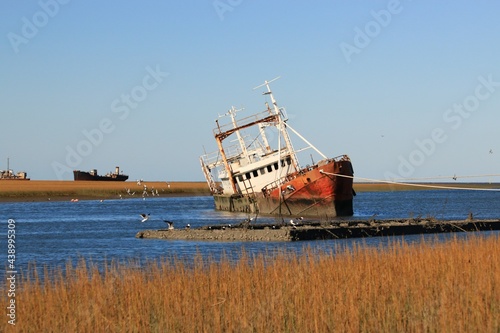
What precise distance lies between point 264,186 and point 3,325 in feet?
147

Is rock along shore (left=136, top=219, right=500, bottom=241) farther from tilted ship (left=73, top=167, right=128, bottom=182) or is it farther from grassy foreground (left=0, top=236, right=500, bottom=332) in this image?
tilted ship (left=73, top=167, right=128, bottom=182)

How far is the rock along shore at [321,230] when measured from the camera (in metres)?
35.3

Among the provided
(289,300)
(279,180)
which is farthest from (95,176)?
(289,300)

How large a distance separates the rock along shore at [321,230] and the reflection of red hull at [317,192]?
39.2ft

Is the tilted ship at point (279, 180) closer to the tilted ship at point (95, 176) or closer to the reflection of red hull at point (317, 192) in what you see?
the reflection of red hull at point (317, 192)

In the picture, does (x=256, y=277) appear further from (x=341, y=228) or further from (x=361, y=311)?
(x=341, y=228)

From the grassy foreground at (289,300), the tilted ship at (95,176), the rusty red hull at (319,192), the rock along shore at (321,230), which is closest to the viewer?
the grassy foreground at (289,300)

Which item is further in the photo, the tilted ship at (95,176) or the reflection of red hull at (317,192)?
the tilted ship at (95,176)

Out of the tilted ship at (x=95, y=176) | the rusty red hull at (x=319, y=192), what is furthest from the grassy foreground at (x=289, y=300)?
the tilted ship at (x=95, y=176)

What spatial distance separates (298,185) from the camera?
53.6m

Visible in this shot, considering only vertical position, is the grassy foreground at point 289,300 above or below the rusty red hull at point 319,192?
below

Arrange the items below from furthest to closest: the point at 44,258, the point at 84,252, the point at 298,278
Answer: the point at 84,252 → the point at 44,258 → the point at 298,278

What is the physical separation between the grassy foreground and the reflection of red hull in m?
32.9

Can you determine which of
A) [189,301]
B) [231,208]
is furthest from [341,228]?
[231,208]
